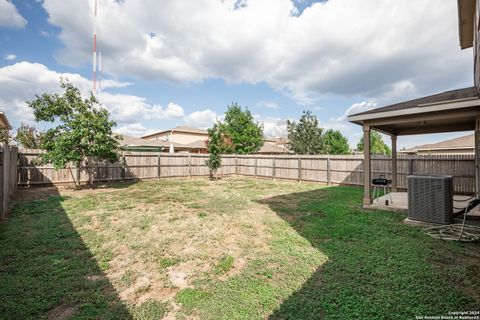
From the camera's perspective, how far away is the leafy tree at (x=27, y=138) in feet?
53.2

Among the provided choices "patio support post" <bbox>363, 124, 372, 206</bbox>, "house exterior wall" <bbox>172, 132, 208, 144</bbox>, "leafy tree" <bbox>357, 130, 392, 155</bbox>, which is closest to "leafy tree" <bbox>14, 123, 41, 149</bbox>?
"house exterior wall" <bbox>172, 132, 208, 144</bbox>

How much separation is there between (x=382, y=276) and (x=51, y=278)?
4.20 meters

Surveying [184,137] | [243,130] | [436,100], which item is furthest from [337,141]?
[436,100]

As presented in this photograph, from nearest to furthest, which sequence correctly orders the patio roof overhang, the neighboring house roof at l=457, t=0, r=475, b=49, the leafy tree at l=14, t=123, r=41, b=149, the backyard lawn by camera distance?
the backyard lawn → the patio roof overhang → the neighboring house roof at l=457, t=0, r=475, b=49 → the leafy tree at l=14, t=123, r=41, b=149

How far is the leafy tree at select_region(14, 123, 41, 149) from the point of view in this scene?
53.2 ft

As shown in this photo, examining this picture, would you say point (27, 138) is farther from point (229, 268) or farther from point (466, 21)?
point (466, 21)

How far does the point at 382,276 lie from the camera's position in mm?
2764

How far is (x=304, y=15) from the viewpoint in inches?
427

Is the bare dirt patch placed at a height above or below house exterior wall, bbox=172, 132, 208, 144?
below

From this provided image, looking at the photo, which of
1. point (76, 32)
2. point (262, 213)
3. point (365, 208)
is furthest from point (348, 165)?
point (76, 32)

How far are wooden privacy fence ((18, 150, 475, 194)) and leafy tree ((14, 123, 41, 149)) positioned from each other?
7.25 meters

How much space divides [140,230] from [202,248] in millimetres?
1739

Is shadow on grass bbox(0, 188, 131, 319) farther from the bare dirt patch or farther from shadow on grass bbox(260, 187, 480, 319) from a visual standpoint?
shadow on grass bbox(260, 187, 480, 319)

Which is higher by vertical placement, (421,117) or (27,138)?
(27,138)
